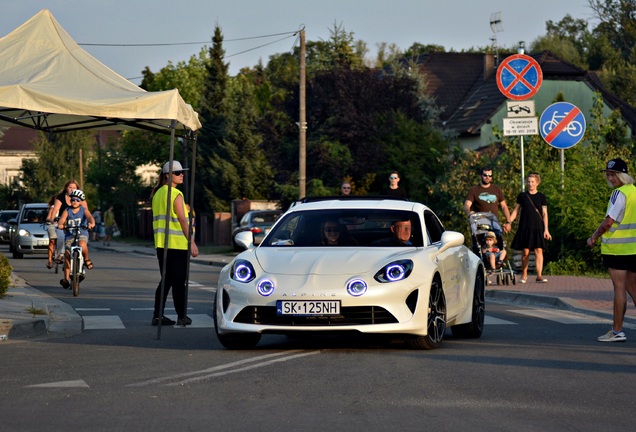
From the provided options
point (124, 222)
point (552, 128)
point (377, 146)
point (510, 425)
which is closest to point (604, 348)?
point (510, 425)

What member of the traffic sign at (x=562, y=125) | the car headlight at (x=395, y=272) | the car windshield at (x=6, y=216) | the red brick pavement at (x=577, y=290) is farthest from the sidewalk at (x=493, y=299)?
the car windshield at (x=6, y=216)

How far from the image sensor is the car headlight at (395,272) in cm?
1093

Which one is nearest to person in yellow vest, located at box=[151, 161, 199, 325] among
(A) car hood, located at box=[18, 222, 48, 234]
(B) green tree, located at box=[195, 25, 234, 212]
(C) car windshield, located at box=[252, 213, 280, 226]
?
(A) car hood, located at box=[18, 222, 48, 234]

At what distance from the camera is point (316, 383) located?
9180 millimetres

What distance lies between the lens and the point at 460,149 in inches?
1277

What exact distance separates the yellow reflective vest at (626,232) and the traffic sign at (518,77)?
977 cm

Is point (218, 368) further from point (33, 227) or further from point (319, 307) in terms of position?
point (33, 227)

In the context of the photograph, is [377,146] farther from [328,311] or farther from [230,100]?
[328,311]

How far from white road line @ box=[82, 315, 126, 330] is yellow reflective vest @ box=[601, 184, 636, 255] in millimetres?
5372

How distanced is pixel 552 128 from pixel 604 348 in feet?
35.2

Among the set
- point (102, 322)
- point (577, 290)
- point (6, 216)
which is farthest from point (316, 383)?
point (6, 216)

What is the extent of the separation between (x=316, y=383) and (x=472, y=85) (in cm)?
6402

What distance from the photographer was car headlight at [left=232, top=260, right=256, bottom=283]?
11117 millimetres

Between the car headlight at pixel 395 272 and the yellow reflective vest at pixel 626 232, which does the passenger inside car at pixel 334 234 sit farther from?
the yellow reflective vest at pixel 626 232
